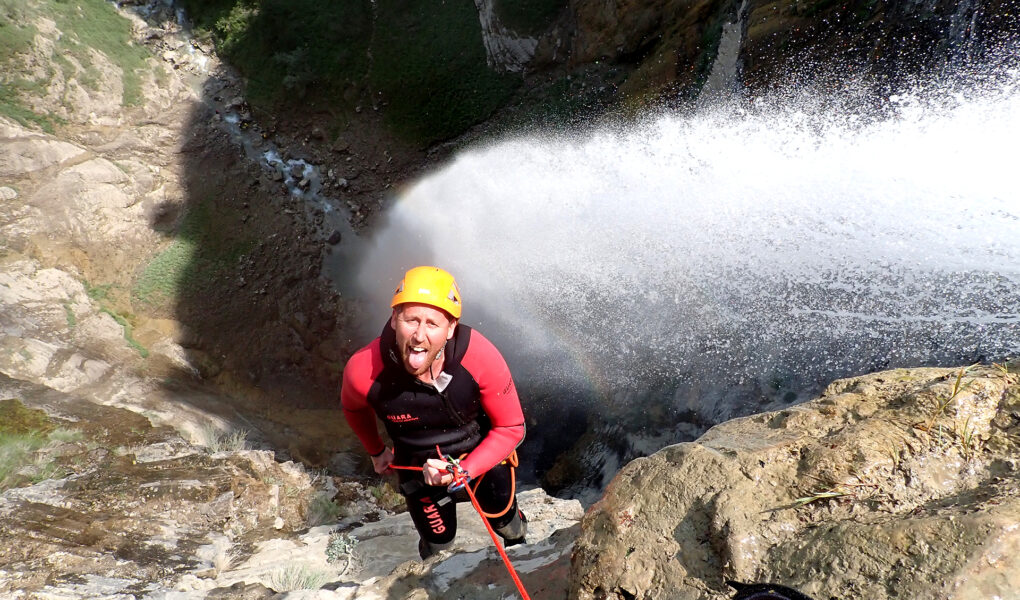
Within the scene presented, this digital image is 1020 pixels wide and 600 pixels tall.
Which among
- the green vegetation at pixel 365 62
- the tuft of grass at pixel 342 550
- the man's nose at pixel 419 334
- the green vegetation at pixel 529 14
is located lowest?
the tuft of grass at pixel 342 550

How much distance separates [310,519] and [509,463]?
2.66 m

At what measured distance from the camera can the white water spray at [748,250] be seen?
17.9 feet

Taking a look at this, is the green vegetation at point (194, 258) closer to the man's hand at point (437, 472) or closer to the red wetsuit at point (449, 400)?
the red wetsuit at point (449, 400)

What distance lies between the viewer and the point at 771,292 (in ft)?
21.7

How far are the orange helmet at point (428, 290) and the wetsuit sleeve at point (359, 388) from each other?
42 cm

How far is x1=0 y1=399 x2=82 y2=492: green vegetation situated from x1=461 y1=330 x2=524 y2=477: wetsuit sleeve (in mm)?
3591

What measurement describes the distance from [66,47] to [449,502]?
1322cm

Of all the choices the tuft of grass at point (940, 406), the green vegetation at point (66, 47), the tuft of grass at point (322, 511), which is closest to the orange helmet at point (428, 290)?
the tuft of grass at point (940, 406)

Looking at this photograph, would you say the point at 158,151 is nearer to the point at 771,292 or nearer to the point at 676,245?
the point at 676,245

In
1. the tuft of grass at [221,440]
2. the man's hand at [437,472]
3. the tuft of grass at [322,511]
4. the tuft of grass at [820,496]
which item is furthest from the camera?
the tuft of grass at [221,440]

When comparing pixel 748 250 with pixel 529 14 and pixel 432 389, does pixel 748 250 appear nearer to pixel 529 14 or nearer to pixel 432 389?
pixel 432 389

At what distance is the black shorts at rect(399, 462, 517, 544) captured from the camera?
3553 mm

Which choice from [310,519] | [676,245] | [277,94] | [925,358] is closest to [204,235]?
[277,94]

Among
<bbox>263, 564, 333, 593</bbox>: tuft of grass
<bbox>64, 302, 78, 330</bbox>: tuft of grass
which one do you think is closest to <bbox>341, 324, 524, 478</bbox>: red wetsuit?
<bbox>263, 564, 333, 593</bbox>: tuft of grass
